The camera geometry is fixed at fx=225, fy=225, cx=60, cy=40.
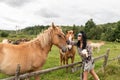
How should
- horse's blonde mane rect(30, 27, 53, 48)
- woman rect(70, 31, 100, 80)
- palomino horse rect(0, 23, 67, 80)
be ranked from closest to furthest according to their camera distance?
palomino horse rect(0, 23, 67, 80)
horse's blonde mane rect(30, 27, 53, 48)
woman rect(70, 31, 100, 80)

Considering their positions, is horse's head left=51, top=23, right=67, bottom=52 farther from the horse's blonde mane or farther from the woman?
the woman

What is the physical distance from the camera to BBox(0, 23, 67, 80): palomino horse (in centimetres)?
532

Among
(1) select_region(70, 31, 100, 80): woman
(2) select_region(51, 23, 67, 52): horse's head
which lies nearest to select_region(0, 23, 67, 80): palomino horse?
(2) select_region(51, 23, 67, 52): horse's head

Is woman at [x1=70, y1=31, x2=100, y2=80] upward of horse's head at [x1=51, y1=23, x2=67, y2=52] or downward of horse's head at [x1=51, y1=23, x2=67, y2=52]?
downward

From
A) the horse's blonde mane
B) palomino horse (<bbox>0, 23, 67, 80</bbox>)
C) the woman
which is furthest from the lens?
the woman

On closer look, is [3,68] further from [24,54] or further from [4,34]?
[4,34]

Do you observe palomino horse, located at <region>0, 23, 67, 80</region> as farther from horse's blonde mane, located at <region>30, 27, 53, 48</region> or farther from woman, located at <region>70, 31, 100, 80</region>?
woman, located at <region>70, 31, 100, 80</region>

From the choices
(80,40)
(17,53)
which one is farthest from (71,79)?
(17,53)

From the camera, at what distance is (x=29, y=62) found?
5598 mm

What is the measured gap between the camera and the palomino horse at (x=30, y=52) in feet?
17.4

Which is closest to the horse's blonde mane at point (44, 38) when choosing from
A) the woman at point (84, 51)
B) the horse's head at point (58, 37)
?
the horse's head at point (58, 37)

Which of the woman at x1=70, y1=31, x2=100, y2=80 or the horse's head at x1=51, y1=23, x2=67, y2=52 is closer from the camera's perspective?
the horse's head at x1=51, y1=23, x2=67, y2=52

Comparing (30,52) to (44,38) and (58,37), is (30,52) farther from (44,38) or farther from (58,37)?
(58,37)

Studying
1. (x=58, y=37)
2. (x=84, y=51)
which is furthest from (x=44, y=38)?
(x=84, y=51)
